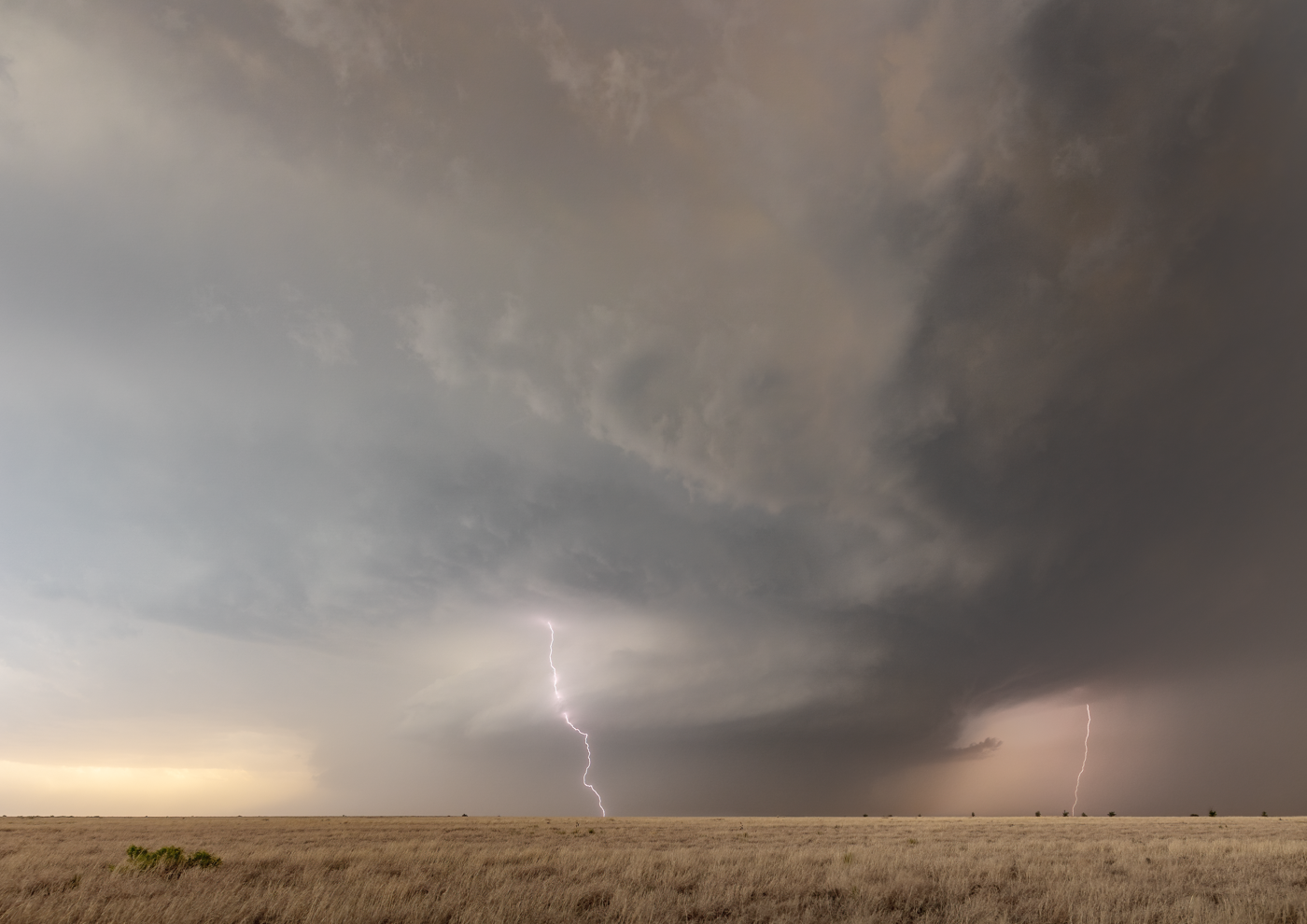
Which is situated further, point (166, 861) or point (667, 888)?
point (166, 861)

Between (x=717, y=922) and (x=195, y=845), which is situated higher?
(x=717, y=922)

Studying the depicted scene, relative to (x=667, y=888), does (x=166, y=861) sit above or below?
below

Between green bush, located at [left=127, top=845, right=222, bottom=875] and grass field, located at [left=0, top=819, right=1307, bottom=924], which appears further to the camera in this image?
green bush, located at [left=127, top=845, right=222, bottom=875]

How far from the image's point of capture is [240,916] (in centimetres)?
1146

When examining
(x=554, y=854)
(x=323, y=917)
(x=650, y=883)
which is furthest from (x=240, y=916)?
(x=554, y=854)

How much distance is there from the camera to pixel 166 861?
16.4m

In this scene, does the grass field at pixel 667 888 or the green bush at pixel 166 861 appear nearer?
the grass field at pixel 667 888

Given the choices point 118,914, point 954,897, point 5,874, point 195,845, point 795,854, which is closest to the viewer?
point 118,914

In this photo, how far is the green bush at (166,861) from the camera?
16.3 meters

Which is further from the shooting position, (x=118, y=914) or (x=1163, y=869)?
(x=1163, y=869)

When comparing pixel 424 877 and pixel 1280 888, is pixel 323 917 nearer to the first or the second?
pixel 424 877

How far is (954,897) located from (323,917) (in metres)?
13.5

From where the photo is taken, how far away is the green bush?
1628 centimetres

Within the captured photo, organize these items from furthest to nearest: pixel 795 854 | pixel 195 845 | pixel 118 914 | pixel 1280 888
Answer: pixel 195 845
pixel 795 854
pixel 1280 888
pixel 118 914
